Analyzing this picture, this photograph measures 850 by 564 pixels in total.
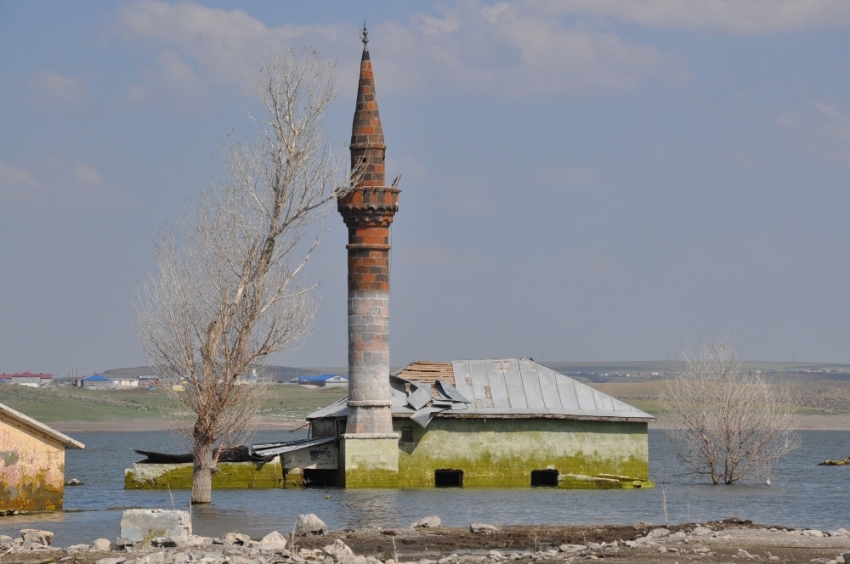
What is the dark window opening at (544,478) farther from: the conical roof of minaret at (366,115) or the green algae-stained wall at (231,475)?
the conical roof of minaret at (366,115)

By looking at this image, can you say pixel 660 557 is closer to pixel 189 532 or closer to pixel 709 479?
pixel 189 532

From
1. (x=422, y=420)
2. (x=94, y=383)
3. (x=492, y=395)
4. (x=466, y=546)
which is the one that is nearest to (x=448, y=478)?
(x=422, y=420)

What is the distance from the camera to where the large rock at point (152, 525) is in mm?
19969

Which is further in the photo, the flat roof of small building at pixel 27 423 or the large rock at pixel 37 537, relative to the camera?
the flat roof of small building at pixel 27 423

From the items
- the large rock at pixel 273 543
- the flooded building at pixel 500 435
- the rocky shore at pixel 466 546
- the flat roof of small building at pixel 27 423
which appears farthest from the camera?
the flooded building at pixel 500 435

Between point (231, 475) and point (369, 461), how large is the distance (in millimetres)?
3408

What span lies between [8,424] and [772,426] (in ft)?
69.5

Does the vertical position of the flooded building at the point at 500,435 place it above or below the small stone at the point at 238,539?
above

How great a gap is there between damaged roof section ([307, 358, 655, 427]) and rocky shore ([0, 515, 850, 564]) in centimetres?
1062

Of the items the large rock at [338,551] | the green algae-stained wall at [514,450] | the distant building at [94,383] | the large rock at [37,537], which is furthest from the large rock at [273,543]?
the distant building at [94,383]

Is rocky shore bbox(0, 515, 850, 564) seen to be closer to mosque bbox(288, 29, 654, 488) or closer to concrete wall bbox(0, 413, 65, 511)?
concrete wall bbox(0, 413, 65, 511)

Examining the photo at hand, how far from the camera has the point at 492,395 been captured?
1368 inches

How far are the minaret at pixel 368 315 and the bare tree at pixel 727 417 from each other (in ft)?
30.7

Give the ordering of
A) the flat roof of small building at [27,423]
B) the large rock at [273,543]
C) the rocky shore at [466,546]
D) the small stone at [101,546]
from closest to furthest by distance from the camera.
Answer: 1. the rocky shore at [466,546]
2. the small stone at [101,546]
3. the large rock at [273,543]
4. the flat roof of small building at [27,423]
